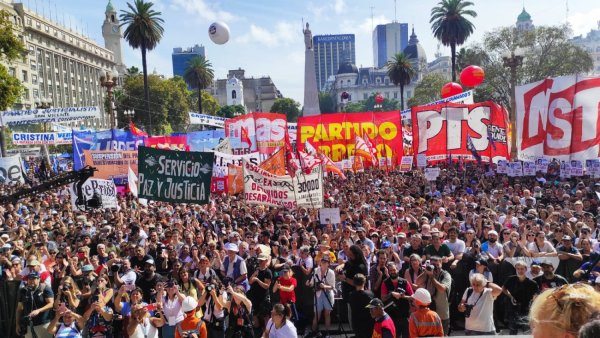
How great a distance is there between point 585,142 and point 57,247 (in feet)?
40.4

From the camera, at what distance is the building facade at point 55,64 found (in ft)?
233

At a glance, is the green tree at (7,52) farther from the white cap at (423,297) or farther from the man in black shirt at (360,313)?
the white cap at (423,297)

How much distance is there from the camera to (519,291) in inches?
288

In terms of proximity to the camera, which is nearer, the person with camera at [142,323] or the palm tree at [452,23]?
the person with camera at [142,323]

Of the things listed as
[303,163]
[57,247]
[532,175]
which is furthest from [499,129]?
[57,247]

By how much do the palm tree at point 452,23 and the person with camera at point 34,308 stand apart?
43.8 m

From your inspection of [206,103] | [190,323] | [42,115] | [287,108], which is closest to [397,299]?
[190,323]

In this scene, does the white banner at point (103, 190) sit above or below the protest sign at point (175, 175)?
below

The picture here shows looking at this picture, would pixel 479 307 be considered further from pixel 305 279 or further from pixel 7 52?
pixel 7 52

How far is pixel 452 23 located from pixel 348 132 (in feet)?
98.1

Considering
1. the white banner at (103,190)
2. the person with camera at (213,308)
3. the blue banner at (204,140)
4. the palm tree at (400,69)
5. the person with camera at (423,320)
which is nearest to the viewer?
the person with camera at (423,320)

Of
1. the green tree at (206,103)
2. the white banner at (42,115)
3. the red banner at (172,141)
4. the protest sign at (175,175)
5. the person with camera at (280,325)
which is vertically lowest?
the person with camera at (280,325)

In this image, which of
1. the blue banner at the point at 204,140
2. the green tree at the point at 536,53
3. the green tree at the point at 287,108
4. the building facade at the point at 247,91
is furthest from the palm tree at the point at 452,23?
the building facade at the point at 247,91

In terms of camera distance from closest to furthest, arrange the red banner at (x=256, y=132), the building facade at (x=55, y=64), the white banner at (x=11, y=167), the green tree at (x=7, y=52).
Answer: the white banner at (x=11, y=167) < the red banner at (x=256, y=132) < the green tree at (x=7, y=52) < the building facade at (x=55, y=64)
